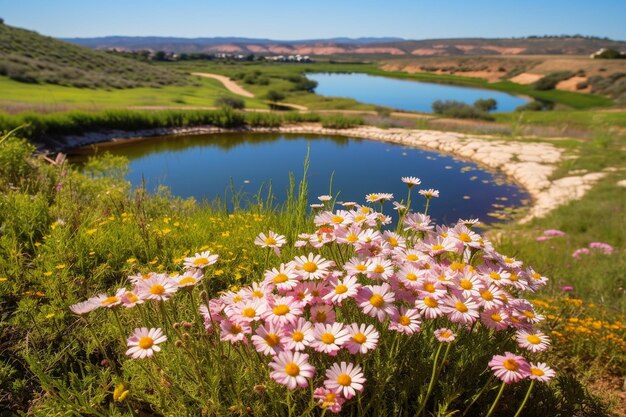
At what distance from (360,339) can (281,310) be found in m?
0.27

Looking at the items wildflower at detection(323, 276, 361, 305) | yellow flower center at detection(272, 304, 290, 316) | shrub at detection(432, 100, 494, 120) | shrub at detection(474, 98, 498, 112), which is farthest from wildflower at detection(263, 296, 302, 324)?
shrub at detection(474, 98, 498, 112)

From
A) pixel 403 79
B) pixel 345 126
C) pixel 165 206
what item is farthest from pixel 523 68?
pixel 165 206

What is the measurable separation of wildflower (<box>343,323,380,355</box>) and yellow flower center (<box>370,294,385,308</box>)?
9cm

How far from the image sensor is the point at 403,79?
268 feet

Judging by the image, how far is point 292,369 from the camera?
A: 124 cm

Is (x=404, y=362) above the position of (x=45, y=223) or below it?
above

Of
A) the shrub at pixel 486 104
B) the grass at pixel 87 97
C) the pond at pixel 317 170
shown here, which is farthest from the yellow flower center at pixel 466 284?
the shrub at pixel 486 104

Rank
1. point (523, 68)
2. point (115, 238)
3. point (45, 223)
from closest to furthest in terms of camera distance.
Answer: point (115, 238), point (45, 223), point (523, 68)

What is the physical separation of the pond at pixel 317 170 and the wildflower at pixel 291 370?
7276mm

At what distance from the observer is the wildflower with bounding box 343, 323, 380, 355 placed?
1304 millimetres

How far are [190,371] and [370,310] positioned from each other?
82 centimetres

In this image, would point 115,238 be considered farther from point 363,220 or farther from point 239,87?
point 239,87

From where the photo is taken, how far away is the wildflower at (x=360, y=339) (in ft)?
4.28

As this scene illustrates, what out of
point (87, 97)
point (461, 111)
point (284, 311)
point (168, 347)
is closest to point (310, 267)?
point (284, 311)
